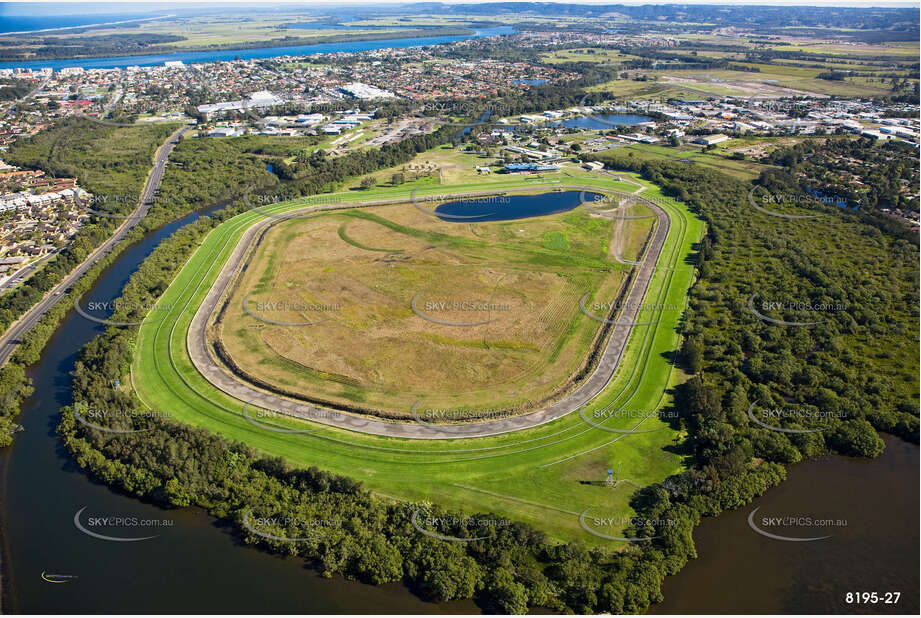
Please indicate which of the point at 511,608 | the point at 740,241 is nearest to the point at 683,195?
the point at 740,241

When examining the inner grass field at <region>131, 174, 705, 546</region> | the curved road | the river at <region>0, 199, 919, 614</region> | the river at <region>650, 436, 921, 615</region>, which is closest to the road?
the inner grass field at <region>131, 174, 705, 546</region>

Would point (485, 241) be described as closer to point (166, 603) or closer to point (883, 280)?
point (883, 280)

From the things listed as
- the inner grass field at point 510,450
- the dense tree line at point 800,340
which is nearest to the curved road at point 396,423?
the inner grass field at point 510,450

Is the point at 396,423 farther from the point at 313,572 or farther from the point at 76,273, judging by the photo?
the point at 76,273

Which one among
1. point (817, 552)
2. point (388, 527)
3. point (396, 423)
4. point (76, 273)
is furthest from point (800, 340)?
point (76, 273)

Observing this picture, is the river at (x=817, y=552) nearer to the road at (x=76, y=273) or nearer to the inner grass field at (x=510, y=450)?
the inner grass field at (x=510, y=450)
